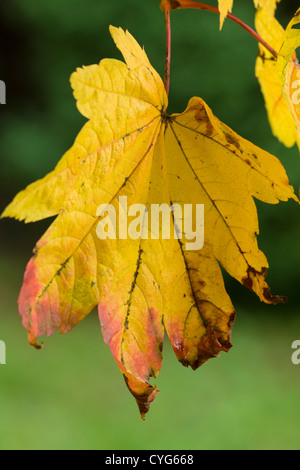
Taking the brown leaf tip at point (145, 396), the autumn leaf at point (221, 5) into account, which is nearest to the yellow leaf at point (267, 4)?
the autumn leaf at point (221, 5)

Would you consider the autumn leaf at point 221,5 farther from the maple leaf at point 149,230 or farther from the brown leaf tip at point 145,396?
the brown leaf tip at point 145,396

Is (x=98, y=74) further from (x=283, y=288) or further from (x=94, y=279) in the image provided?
(x=283, y=288)

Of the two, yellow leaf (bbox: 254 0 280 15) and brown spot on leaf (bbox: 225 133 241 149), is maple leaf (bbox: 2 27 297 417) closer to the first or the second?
brown spot on leaf (bbox: 225 133 241 149)

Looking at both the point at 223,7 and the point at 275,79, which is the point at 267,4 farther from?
the point at 223,7

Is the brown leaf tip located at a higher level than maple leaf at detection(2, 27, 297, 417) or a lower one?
lower

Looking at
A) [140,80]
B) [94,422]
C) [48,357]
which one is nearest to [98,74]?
→ [140,80]

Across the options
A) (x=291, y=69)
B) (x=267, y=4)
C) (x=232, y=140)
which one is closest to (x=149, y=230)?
(x=232, y=140)

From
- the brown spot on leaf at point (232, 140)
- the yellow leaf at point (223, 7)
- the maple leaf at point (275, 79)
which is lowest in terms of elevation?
the brown spot on leaf at point (232, 140)

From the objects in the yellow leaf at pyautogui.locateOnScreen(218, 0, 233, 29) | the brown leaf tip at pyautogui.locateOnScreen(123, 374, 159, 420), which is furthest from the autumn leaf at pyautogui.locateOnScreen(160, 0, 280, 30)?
the brown leaf tip at pyautogui.locateOnScreen(123, 374, 159, 420)
